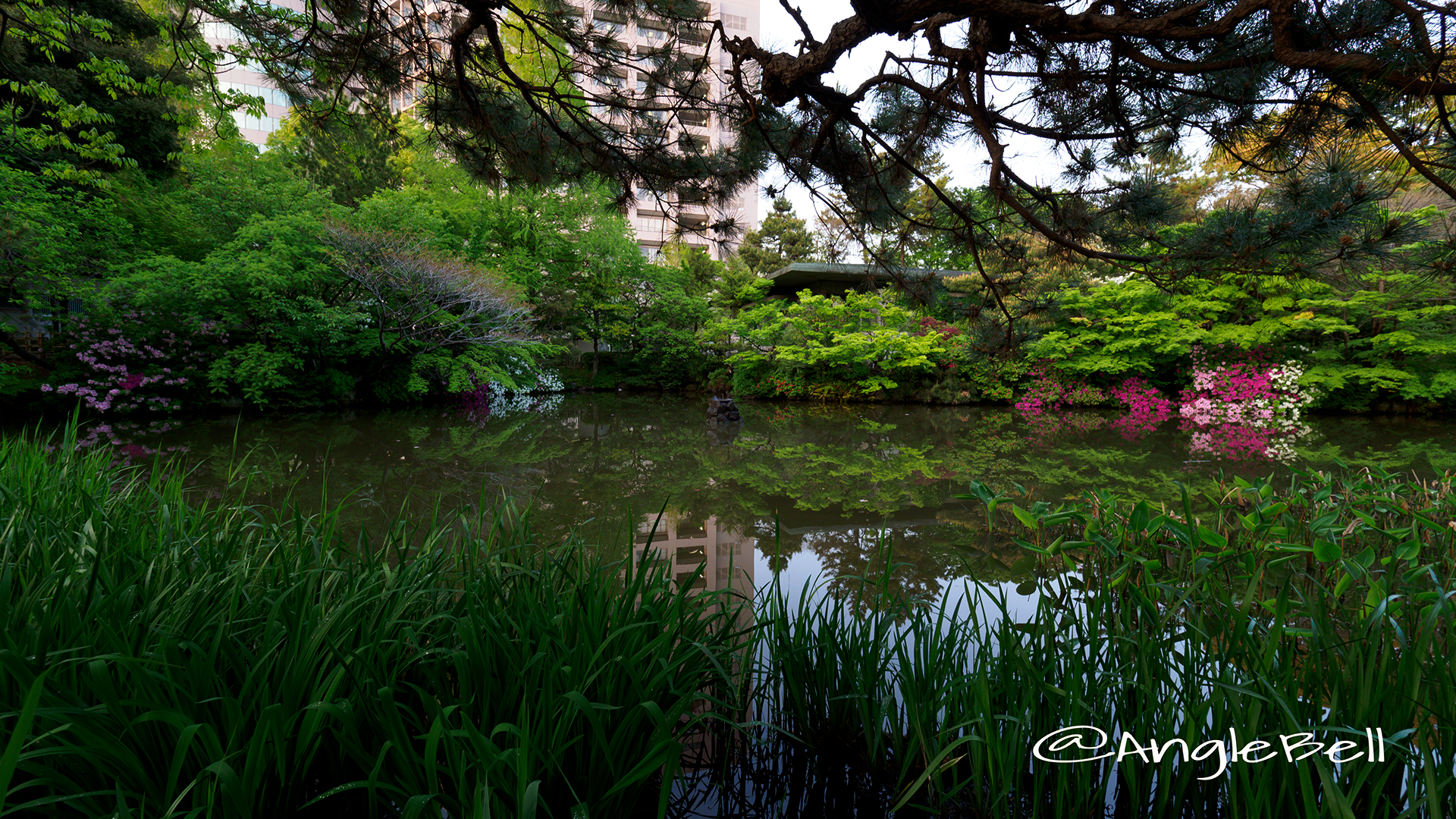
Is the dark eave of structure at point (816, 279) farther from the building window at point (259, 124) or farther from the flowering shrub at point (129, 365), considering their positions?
the building window at point (259, 124)

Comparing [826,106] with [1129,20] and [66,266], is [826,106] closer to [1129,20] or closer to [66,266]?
[1129,20]

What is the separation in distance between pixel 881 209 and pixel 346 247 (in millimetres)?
8229

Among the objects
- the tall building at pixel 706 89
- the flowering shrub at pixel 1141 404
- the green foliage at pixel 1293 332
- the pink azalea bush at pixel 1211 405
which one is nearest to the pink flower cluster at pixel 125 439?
the tall building at pixel 706 89

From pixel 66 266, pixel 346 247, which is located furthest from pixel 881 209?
pixel 66 266

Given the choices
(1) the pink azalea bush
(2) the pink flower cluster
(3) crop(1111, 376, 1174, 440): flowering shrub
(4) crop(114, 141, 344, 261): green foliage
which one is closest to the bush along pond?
(2) the pink flower cluster

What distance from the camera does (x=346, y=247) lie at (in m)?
8.27

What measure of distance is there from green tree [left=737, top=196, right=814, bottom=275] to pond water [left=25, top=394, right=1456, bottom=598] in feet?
35.8

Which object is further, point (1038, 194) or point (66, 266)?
point (66, 266)

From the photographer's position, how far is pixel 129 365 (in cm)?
→ 721

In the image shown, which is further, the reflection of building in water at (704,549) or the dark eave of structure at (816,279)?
the dark eave of structure at (816,279)

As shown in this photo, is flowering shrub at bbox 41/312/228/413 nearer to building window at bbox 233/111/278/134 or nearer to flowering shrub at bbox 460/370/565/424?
flowering shrub at bbox 460/370/565/424

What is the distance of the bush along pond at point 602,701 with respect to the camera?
2.66ft

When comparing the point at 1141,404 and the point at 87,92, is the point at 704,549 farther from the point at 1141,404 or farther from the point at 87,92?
the point at 87,92

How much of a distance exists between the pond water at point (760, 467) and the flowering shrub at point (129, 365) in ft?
1.71
